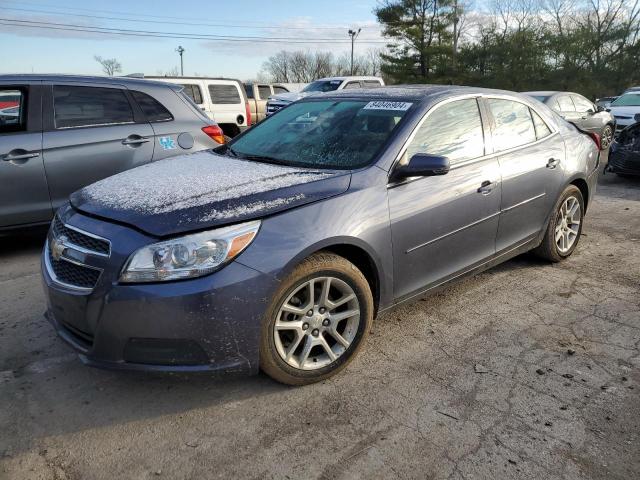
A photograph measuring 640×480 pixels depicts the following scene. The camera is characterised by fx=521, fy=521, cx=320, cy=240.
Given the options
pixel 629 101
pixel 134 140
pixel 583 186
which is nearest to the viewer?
pixel 583 186

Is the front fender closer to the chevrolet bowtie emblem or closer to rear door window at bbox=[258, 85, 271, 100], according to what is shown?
the chevrolet bowtie emblem

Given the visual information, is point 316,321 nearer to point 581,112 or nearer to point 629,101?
point 581,112

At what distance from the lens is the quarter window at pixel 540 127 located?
4297 mm

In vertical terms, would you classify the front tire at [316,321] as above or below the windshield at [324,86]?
below

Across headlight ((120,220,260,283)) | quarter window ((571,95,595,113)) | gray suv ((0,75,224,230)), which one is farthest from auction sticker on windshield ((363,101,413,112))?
quarter window ((571,95,595,113))

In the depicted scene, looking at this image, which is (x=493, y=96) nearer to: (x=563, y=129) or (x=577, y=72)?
(x=563, y=129)

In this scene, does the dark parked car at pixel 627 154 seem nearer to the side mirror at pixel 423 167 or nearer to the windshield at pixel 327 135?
the windshield at pixel 327 135

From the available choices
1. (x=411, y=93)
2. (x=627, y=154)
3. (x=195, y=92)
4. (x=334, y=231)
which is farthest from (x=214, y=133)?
(x=195, y=92)

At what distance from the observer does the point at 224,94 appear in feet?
46.8

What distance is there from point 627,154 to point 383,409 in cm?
788

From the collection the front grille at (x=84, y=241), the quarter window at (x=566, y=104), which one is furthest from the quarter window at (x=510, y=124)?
the quarter window at (x=566, y=104)

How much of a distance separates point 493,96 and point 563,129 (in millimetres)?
1009

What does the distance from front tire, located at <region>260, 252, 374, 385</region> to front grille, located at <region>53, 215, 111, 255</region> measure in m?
0.85

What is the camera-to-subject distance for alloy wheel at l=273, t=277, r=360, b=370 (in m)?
2.69
